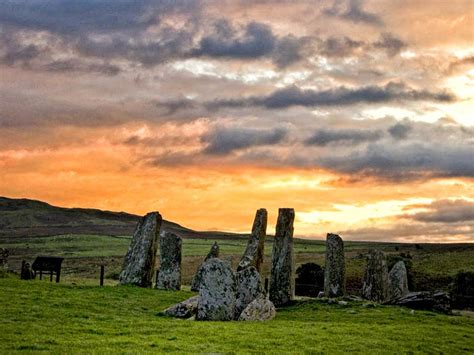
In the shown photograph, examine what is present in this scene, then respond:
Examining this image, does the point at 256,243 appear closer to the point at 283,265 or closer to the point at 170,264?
the point at 283,265

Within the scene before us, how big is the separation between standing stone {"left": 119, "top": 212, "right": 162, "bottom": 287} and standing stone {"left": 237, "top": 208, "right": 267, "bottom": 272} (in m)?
6.42

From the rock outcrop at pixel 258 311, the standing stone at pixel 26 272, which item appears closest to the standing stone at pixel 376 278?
the rock outcrop at pixel 258 311

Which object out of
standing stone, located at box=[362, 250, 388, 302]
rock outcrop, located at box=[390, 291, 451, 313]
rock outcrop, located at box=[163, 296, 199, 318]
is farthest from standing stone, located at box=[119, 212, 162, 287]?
rock outcrop, located at box=[390, 291, 451, 313]

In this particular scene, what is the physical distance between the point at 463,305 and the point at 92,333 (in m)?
28.5

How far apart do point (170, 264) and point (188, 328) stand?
17.5 m

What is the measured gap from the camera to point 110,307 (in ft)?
100

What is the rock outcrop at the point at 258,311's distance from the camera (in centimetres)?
2898

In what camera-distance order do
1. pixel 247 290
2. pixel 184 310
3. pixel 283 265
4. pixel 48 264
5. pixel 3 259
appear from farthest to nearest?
pixel 3 259 < pixel 48 264 < pixel 283 265 < pixel 247 290 < pixel 184 310

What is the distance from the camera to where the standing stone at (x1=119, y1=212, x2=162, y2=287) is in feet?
135

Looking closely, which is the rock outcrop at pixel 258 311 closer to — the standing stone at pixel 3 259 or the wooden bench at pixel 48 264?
the wooden bench at pixel 48 264

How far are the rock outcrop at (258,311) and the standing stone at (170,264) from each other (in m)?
12.2

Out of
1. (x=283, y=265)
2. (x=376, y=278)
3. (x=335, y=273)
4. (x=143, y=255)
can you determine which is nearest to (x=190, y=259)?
(x=143, y=255)

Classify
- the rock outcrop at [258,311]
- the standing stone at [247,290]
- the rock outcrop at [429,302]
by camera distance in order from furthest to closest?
the rock outcrop at [429,302]
the standing stone at [247,290]
the rock outcrop at [258,311]

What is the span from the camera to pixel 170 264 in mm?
41812
